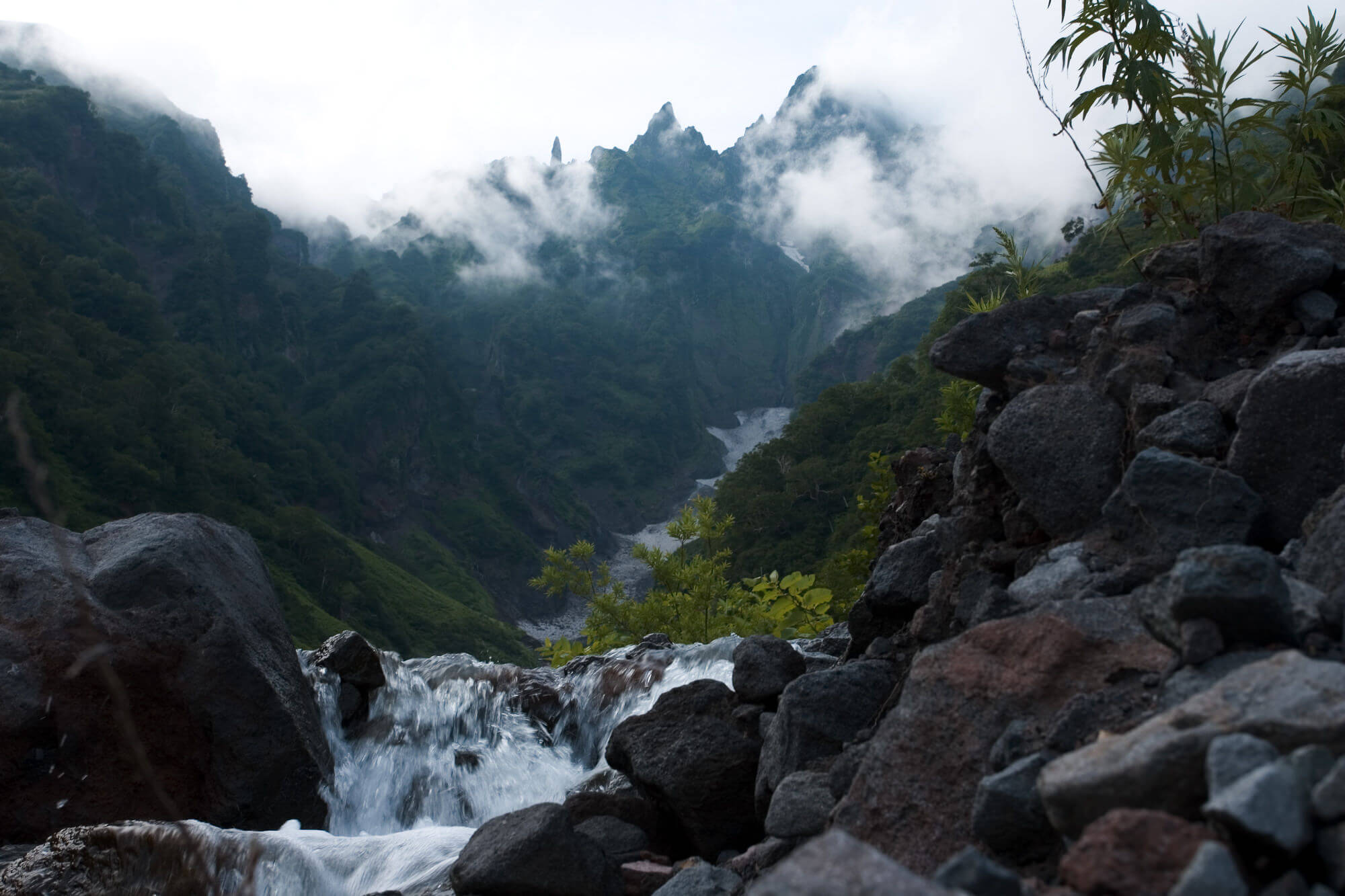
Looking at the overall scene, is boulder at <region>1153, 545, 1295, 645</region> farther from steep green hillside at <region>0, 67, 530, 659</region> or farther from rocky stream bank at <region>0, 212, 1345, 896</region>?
steep green hillside at <region>0, 67, 530, 659</region>

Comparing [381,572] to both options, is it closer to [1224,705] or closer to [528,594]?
[528,594]

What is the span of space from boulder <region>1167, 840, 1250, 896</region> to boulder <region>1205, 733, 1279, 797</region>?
23 centimetres

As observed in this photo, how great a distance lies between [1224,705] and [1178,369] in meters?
3.08

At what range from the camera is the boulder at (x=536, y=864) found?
17.6ft

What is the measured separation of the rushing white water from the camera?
9438 mm

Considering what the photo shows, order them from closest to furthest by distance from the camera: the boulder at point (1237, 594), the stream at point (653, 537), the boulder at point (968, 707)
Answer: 1. the boulder at point (1237, 594)
2. the boulder at point (968, 707)
3. the stream at point (653, 537)

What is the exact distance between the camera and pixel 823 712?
5348 millimetres

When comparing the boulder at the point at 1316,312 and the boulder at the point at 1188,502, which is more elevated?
the boulder at the point at 1316,312

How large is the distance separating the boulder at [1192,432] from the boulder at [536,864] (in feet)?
12.6

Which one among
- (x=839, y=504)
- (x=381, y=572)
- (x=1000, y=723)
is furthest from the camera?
(x=381, y=572)

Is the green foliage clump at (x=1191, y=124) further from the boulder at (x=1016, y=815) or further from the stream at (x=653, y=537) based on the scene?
the stream at (x=653, y=537)

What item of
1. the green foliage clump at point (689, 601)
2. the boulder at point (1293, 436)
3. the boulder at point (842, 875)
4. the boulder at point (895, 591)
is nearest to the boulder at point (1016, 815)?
the boulder at point (842, 875)

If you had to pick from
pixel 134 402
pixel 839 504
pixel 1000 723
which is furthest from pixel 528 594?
pixel 1000 723

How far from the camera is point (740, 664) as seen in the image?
7105 millimetres
